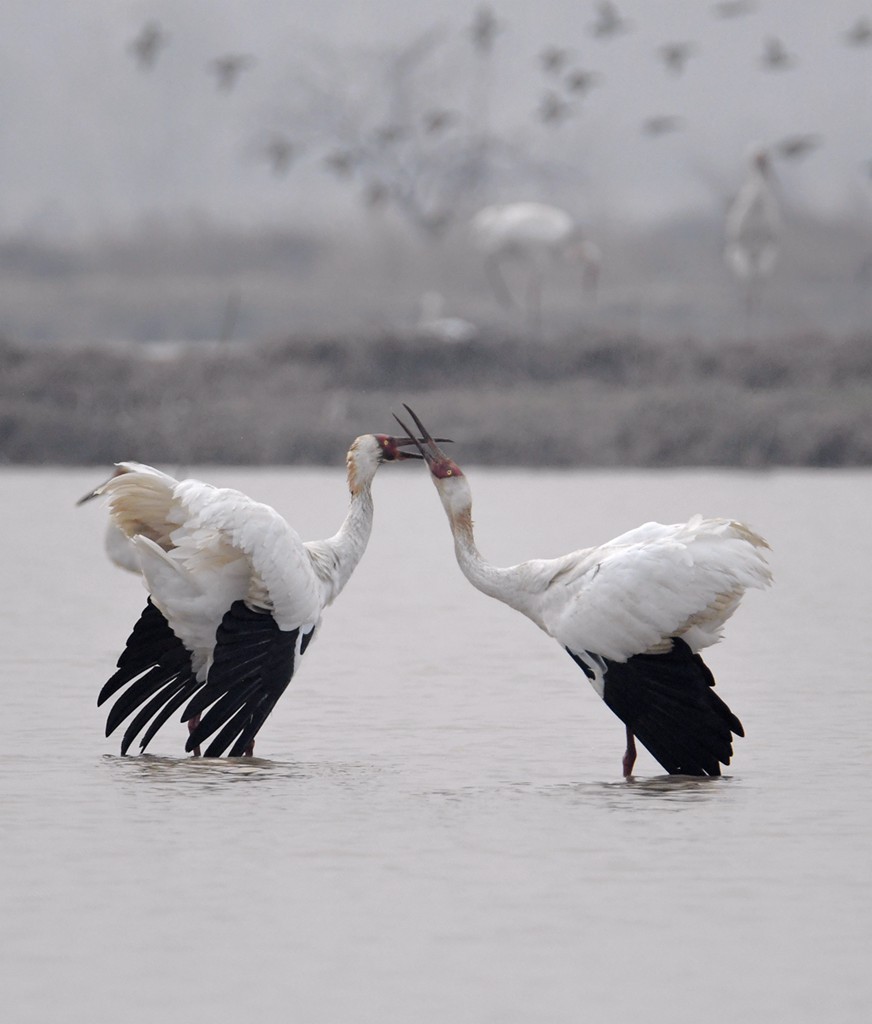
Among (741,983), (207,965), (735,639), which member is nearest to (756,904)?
(741,983)

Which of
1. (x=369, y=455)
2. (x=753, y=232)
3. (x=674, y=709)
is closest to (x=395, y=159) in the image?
(x=753, y=232)

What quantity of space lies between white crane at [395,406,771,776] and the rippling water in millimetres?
183

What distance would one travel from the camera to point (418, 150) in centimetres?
4566

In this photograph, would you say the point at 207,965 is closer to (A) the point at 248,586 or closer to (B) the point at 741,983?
(B) the point at 741,983

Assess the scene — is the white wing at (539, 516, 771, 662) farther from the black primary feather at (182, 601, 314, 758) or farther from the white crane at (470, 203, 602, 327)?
the white crane at (470, 203, 602, 327)

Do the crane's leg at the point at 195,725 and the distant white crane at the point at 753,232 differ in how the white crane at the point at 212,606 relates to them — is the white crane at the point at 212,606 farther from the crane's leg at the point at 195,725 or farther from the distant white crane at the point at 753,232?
the distant white crane at the point at 753,232

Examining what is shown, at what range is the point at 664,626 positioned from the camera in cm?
795

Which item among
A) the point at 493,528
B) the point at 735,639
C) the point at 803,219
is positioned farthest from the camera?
the point at 803,219

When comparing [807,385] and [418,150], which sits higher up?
[418,150]

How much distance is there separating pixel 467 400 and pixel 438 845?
15.7 meters

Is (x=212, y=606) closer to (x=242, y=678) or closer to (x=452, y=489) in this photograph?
(x=242, y=678)

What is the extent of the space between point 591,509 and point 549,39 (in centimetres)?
5969

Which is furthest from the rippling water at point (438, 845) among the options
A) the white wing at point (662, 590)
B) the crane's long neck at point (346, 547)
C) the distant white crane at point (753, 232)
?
the distant white crane at point (753, 232)

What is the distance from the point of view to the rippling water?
18.3 feet
